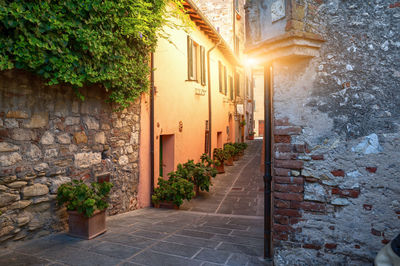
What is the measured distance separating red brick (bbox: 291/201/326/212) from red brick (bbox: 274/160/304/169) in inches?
13.4

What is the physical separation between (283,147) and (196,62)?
679cm

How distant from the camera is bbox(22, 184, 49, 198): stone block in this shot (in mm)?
→ 3309

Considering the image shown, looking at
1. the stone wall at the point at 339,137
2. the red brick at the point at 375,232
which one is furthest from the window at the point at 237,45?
the red brick at the point at 375,232

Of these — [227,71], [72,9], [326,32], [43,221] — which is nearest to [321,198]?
[326,32]

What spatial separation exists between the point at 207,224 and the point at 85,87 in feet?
9.39

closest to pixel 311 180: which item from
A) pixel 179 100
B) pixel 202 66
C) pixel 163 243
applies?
pixel 163 243

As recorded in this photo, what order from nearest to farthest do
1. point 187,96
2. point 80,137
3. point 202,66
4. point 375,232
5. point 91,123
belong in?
point 375,232 < point 80,137 < point 91,123 < point 187,96 < point 202,66

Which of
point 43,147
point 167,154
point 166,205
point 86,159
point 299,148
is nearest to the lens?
point 299,148

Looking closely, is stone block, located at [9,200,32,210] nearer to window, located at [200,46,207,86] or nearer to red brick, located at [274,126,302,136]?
red brick, located at [274,126,302,136]

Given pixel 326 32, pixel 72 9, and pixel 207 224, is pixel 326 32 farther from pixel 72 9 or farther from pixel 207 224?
pixel 207 224


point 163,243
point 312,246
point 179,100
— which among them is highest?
point 179,100

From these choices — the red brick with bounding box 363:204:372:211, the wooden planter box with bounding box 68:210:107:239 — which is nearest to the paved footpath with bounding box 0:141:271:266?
the wooden planter box with bounding box 68:210:107:239

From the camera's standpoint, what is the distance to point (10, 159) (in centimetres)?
315

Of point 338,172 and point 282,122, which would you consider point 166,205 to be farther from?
point 338,172
